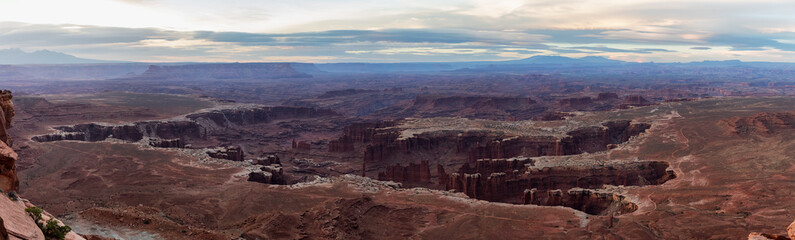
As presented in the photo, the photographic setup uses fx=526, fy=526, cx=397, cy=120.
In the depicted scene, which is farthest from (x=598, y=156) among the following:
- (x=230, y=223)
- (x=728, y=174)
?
(x=230, y=223)

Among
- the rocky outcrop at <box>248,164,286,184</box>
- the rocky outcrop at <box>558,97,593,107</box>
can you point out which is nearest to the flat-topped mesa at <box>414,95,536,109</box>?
the rocky outcrop at <box>558,97,593,107</box>

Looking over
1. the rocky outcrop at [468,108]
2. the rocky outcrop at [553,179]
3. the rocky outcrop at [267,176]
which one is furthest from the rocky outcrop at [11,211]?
the rocky outcrop at [468,108]

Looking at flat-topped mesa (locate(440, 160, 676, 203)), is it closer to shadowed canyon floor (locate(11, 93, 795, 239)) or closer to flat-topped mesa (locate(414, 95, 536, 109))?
shadowed canyon floor (locate(11, 93, 795, 239))

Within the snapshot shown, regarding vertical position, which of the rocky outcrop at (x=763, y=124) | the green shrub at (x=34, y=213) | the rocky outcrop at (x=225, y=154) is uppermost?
the green shrub at (x=34, y=213)

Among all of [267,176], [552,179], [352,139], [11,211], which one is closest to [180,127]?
[352,139]

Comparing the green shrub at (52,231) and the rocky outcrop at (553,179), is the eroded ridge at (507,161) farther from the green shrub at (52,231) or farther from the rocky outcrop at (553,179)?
the green shrub at (52,231)

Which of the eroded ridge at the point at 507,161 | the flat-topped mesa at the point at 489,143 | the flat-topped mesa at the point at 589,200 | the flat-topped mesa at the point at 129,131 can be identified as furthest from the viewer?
the flat-topped mesa at the point at 129,131
